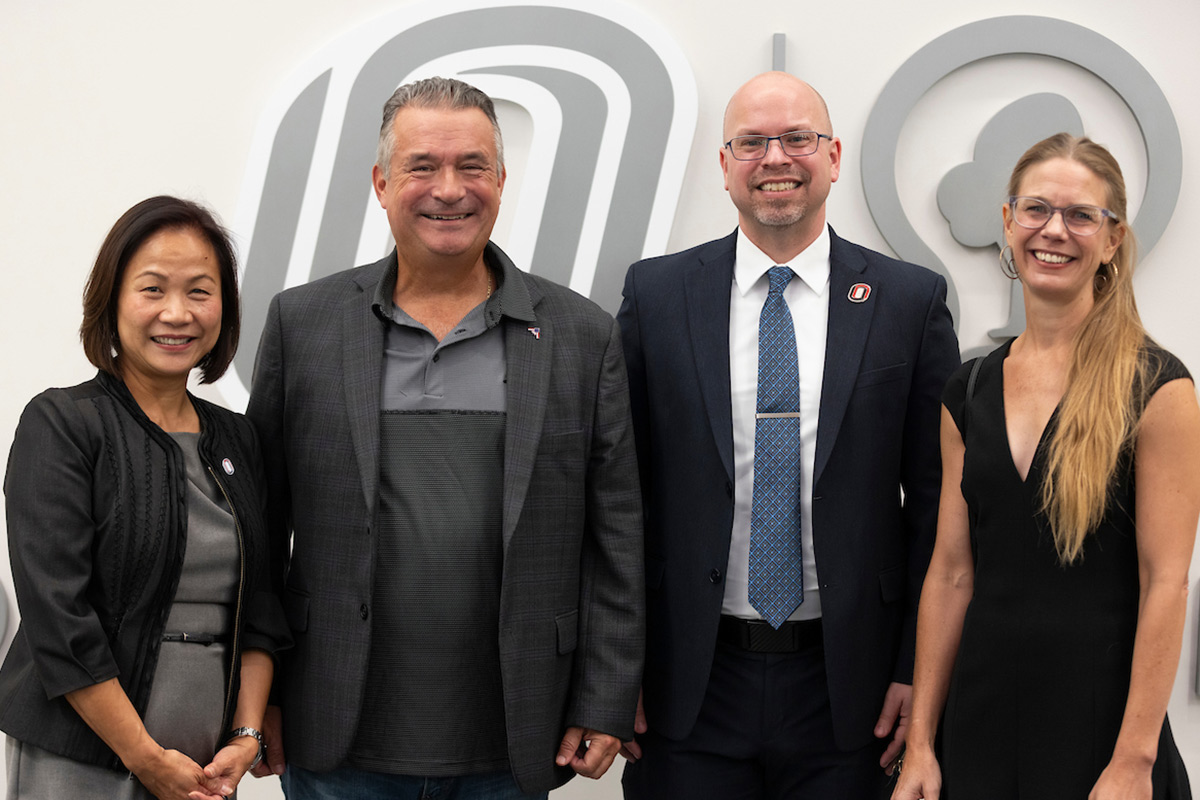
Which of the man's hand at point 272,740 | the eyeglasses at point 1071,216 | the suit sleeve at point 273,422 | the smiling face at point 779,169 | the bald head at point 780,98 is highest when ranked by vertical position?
the bald head at point 780,98

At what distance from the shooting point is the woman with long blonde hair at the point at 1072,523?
1.62 m

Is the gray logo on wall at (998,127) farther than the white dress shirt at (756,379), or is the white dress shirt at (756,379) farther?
the gray logo on wall at (998,127)

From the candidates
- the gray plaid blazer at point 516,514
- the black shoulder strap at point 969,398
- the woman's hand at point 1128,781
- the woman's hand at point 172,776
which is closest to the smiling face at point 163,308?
the gray plaid blazer at point 516,514

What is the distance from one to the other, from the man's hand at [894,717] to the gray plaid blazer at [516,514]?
0.55m

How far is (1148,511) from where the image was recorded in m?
1.62

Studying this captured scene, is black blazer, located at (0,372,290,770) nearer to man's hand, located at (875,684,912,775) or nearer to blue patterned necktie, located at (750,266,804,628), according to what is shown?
blue patterned necktie, located at (750,266,804,628)

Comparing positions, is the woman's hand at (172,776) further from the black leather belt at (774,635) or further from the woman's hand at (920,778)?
the woman's hand at (920,778)

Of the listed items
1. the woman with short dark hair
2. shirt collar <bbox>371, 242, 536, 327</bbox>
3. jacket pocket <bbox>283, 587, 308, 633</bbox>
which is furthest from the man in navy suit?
the woman with short dark hair

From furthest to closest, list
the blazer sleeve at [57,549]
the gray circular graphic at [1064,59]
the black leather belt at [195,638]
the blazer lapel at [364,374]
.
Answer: the gray circular graphic at [1064,59]
the blazer lapel at [364,374]
the black leather belt at [195,638]
the blazer sleeve at [57,549]

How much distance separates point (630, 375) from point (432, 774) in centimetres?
93

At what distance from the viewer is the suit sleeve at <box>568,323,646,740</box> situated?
201 centimetres

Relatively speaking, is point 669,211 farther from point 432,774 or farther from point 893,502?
point 432,774

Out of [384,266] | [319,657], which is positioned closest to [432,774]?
[319,657]

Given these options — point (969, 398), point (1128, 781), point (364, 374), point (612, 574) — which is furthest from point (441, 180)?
point (1128, 781)
